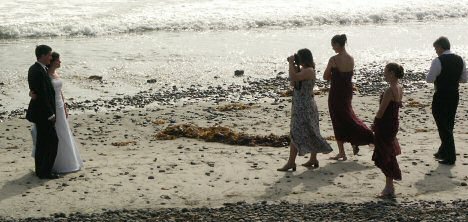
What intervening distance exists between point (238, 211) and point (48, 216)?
220 cm

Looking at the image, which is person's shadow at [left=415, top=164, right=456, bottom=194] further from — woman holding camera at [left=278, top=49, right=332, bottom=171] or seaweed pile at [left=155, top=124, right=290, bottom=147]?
seaweed pile at [left=155, top=124, right=290, bottom=147]

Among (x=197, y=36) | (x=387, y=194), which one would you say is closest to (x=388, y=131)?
(x=387, y=194)

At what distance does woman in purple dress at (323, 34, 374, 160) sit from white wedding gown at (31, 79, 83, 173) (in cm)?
365

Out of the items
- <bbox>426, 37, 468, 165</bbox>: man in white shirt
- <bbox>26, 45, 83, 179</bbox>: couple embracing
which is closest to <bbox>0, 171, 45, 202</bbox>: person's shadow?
<bbox>26, 45, 83, 179</bbox>: couple embracing

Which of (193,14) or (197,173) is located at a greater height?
(193,14)

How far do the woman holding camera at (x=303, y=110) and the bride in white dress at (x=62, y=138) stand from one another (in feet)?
9.91

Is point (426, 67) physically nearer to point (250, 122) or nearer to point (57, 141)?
point (250, 122)

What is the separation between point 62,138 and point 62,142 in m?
0.06

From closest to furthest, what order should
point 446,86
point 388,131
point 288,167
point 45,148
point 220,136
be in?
point 388,131 → point 45,148 → point 288,167 → point 446,86 → point 220,136

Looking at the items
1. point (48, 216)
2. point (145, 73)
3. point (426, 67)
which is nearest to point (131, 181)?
point (48, 216)

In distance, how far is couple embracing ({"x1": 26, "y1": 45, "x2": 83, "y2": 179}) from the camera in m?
9.42

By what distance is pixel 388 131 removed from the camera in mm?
8938

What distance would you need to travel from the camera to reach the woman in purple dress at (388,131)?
8750 millimetres

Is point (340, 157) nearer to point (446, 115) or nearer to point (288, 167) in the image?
point (288, 167)
